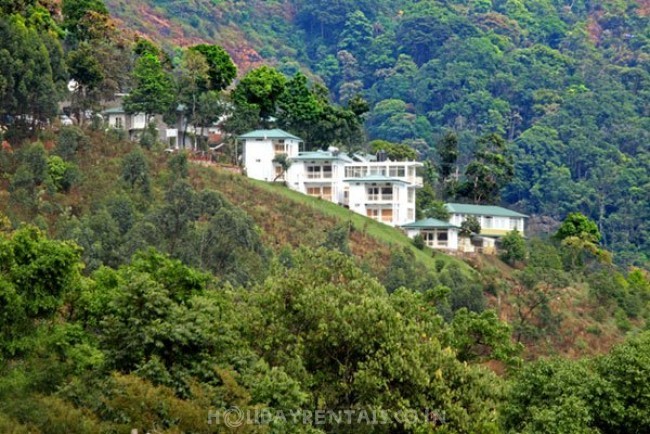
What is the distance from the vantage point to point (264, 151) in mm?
81875

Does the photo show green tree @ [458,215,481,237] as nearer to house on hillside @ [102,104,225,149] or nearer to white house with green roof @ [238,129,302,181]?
white house with green roof @ [238,129,302,181]

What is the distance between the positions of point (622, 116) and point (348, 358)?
388ft

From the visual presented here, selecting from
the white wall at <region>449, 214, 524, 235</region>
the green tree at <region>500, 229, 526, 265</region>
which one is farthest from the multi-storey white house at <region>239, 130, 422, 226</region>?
the white wall at <region>449, 214, 524, 235</region>

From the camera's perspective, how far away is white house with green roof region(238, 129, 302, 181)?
81562 millimetres

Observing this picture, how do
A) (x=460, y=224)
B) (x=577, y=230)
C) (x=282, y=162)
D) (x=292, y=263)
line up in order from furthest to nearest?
(x=577, y=230) < (x=460, y=224) < (x=282, y=162) < (x=292, y=263)

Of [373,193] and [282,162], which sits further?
[373,193]

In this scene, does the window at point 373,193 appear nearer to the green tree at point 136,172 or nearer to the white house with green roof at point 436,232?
the white house with green roof at point 436,232

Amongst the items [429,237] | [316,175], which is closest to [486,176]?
[429,237]

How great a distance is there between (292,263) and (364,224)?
21085 millimetres

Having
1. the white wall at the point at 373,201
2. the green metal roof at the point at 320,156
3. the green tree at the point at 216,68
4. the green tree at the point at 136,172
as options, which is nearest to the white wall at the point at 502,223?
the white wall at the point at 373,201

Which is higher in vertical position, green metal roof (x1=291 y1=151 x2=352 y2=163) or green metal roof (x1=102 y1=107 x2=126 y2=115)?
green metal roof (x1=102 y1=107 x2=126 y2=115)

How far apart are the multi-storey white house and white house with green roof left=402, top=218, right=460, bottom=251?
53.2 inches

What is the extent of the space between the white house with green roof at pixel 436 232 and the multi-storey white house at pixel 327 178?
1.35 meters

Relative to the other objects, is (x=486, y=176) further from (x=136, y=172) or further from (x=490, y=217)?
(x=136, y=172)
